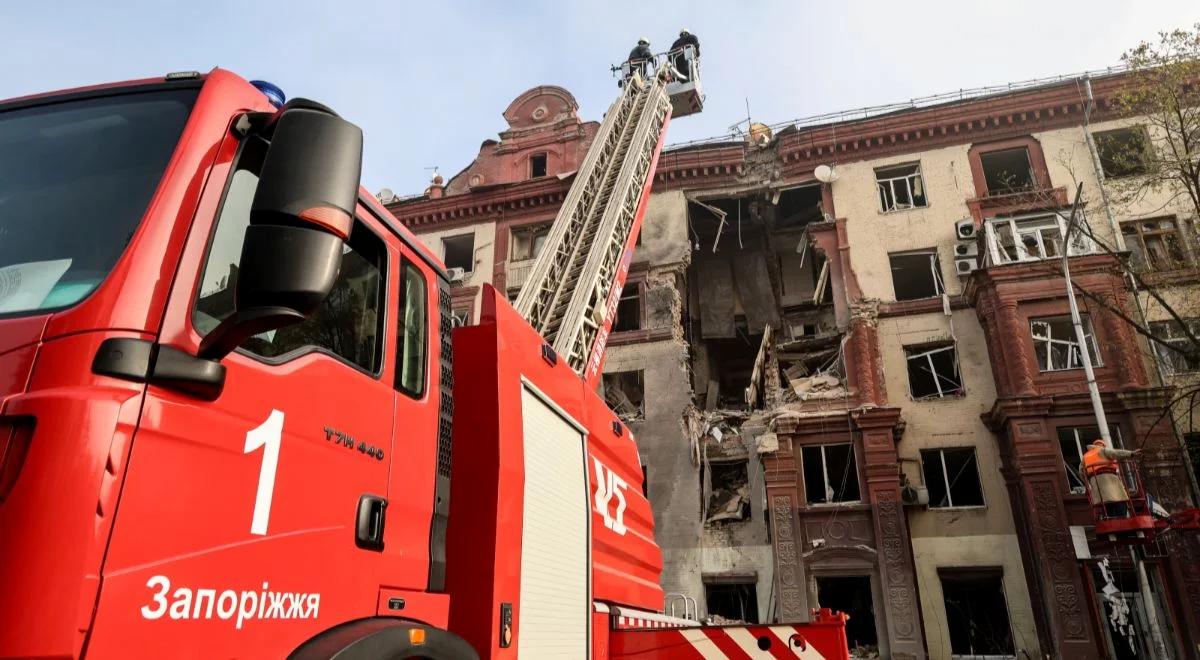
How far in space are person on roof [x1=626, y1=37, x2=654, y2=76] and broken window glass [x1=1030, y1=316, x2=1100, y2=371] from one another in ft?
41.2

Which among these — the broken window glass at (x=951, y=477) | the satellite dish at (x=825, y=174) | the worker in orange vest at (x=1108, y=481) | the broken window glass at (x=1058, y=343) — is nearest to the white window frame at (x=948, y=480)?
the broken window glass at (x=951, y=477)

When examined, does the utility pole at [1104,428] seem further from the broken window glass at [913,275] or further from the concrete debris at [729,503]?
the concrete debris at [729,503]

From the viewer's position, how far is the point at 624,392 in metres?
22.2

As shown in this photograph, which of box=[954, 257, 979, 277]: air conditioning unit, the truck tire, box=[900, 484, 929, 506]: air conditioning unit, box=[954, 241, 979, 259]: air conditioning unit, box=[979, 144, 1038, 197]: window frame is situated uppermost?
box=[979, 144, 1038, 197]: window frame

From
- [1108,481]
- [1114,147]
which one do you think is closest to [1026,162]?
[1114,147]

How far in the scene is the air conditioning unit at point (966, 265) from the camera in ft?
66.8

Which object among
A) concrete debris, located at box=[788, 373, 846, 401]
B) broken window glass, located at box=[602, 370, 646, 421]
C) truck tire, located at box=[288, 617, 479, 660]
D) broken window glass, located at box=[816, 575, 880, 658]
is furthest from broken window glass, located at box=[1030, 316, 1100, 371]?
truck tire, located at box=[288, 617, 479, 660]

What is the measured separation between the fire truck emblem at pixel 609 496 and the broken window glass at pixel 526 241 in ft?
65.7

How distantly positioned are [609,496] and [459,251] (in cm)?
2246

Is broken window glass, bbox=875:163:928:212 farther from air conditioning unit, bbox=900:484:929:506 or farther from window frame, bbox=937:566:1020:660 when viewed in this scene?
window frame, bbox=937:566:1020:660

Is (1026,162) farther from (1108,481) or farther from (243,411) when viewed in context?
(243,411)

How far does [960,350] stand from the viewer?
19812mm

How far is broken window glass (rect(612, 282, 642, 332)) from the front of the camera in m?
23.3

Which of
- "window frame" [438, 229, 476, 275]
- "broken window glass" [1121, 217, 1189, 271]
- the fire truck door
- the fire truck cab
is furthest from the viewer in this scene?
"window frame" [438, 229, 476, 275]
